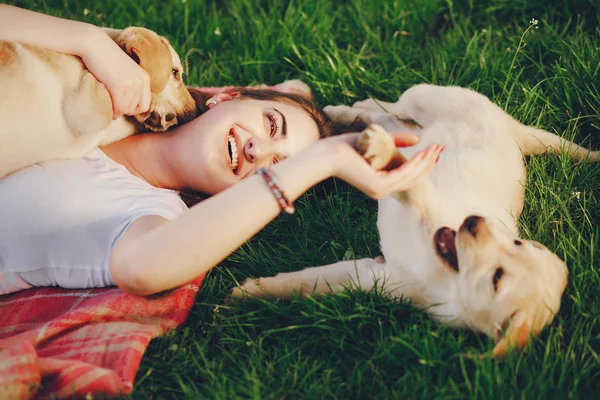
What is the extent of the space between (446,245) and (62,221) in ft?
4.71

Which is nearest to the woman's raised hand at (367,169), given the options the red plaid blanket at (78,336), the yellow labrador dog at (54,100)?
the red plaid blanket at (78,336)

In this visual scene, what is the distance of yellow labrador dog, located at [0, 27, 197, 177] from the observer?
2.22 meters

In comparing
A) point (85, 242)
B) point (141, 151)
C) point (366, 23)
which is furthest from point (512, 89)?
point (85, 242)

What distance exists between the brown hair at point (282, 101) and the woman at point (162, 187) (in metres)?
0.01

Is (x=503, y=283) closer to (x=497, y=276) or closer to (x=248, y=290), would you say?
(x=497, y=276)

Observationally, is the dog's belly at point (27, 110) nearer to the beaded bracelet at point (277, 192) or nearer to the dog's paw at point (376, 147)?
the beaded bracelet at point (277, 192)

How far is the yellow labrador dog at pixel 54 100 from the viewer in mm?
2221

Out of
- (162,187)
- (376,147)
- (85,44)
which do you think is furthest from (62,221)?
(376,147)

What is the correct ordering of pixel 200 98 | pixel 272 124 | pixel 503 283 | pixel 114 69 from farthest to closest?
pixel 200 98, pixel 272 124, pixel 114 69, pixel 503 283

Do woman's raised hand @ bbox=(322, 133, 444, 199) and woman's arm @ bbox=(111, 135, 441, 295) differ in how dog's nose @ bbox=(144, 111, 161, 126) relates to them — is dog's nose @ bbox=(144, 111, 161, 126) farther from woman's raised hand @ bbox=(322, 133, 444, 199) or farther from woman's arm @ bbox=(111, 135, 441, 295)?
woman's raised hand @ bbox=(322, 133, 444, 199)

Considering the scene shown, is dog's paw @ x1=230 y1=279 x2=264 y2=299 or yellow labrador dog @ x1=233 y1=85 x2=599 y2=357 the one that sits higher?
yellow labrador dog @ x1=233 y1=85 x2=599 y2=357

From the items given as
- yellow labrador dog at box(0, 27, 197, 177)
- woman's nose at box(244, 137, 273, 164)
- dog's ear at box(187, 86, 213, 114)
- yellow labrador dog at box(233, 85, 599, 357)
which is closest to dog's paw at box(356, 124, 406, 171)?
yellow labrador dog at box(233, 85, 599, 357)

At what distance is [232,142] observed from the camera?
2.57 m

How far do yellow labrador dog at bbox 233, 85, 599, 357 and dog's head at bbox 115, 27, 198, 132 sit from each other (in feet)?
2.79
